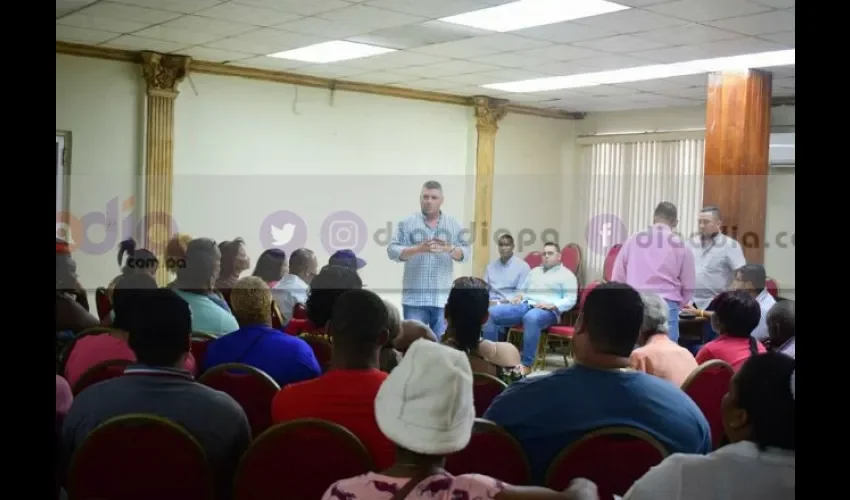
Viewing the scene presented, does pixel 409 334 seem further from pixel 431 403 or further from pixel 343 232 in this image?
pixel 343 232

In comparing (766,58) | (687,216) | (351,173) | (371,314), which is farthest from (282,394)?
(687,216)

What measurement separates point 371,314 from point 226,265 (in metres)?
2.98

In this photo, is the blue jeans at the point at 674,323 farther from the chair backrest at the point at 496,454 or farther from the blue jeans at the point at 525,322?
the chair backrest at the point at 496,454

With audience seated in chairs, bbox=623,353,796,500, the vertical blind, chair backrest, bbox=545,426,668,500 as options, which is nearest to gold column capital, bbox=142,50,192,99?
the vertical blind

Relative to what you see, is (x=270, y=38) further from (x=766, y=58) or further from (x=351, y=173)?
(x=766, y=58)

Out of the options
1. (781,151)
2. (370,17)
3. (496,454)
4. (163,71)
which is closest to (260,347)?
(496,454)

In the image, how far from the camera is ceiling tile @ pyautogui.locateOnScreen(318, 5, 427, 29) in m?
5.95

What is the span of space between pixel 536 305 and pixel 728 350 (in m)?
4.41

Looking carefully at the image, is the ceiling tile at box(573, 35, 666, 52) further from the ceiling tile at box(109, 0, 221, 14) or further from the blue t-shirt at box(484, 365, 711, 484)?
the blue t-shirt at box(484, 365, 711, 484)

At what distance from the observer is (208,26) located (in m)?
6.60

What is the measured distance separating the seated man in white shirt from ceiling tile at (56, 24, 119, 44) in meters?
2.90

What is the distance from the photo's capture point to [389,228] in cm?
986

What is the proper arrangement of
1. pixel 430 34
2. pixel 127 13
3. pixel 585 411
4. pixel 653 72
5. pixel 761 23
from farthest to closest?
1. pixel 653 72
2. pixel 430 34
3. pixel 127 13
4. pixel 761 23
5. pixel 585 411

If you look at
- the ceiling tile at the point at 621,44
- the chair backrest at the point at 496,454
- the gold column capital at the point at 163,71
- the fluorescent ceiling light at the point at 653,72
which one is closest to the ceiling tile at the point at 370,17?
the ceiling tile at the point at 621,44
